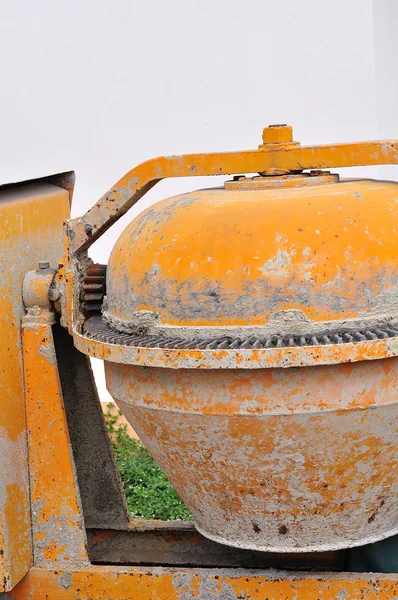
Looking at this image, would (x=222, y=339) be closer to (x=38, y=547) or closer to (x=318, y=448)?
(x=318, y=448)

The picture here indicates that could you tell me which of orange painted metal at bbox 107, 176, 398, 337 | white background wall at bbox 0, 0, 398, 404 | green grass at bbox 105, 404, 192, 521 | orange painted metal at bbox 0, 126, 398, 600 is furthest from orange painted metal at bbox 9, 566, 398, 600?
white background wall at bbox 0, 0, 398, 404

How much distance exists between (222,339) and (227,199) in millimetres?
409

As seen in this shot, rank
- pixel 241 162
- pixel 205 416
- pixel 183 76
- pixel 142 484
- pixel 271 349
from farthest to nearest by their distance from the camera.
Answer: pixel 183 76 < pixel 142 484 < pixel 241 162 < pixel 205 416 < pixel 271 349

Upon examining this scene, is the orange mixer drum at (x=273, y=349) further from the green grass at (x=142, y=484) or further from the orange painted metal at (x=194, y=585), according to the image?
the green grass at (x=142, y=484)

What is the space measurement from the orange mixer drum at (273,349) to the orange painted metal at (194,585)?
3.8 inches

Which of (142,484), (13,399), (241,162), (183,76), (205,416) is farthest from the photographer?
(183,76)

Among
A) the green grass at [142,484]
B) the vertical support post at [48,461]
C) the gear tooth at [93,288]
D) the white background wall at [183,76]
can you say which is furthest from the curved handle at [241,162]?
the white background wall at [183,76]

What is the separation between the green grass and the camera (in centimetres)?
424

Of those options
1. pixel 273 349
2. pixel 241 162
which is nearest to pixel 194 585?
pixel 273 349

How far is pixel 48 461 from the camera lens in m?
2.93

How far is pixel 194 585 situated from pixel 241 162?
1.19 metres

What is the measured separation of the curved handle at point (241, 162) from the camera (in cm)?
261

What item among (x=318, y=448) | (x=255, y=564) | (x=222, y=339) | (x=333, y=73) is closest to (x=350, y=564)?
(x=255, y=564)

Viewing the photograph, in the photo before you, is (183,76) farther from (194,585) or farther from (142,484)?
(194,585)
